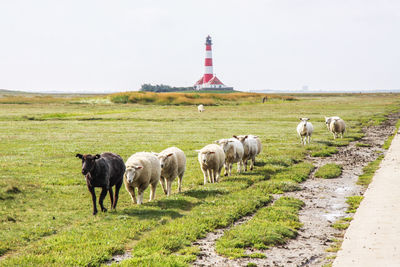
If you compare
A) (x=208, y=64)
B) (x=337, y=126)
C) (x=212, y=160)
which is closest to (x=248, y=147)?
(x=212, y=160)

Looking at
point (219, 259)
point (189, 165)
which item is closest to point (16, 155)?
point (189, 165)

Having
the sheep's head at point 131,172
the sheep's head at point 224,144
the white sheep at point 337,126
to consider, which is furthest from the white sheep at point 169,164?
the white sheep at point 337,126

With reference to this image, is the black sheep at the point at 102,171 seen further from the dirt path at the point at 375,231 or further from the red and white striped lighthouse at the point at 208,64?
the red and white striped lighthouse at the point at 208,64

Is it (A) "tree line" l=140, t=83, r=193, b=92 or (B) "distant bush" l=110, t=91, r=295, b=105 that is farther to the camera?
(A) "tree line" l=140, t=83, r=193, b=92

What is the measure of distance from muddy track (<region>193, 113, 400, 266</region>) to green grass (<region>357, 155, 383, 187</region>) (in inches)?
11.8

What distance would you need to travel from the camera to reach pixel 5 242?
34.6 feet

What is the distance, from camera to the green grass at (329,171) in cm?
2009

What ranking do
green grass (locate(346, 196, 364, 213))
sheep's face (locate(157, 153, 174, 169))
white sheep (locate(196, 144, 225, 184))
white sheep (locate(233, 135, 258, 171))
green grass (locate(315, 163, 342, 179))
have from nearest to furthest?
green grass (locate(346, 196, 364, 213)) < sheep's face (locate(157, 153, 174, 169)) < white sheep (locate(196, 144, 225, 184)) < green grass (locate(315, 163, 342, 179)) < white sheep (locate(233, 135, 258, 171))

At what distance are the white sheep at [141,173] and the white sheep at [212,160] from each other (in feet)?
10.4

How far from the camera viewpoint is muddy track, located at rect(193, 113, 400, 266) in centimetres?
955

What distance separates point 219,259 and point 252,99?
3904 inches

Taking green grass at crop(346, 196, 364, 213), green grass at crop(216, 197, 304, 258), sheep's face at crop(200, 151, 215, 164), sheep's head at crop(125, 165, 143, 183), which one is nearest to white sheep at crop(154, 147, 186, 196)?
sheep's face at crop(200, 151, 215, 164)

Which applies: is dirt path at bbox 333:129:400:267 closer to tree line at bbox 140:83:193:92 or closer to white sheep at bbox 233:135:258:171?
white sheep at bbox 233:135:258:171

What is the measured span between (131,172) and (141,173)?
0.56 m
